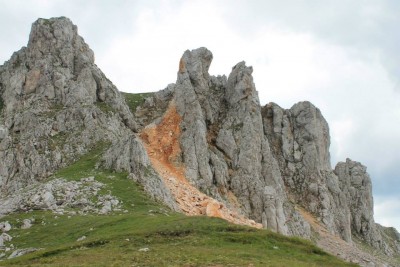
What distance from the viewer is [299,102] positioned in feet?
395

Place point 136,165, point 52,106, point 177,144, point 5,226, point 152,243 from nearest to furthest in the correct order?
point 152,243 → point 5,226 → point 136,165 → point 52,106 → point 177,144

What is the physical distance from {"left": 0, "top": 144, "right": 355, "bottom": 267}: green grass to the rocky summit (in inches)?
278

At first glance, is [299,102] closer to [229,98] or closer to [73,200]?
[229,98]

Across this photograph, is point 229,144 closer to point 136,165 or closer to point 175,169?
point 175,169

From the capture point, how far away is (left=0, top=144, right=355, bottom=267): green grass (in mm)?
31562

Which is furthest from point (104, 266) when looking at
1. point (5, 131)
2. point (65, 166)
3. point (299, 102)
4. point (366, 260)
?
point (299, 102)

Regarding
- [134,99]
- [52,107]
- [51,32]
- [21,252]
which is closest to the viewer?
[21,252]

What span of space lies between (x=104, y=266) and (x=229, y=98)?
79.4 m

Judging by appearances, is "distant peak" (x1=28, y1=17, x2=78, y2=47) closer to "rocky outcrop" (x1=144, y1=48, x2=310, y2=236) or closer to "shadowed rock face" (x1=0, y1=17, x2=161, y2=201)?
"shadowed rock face" (x1=0, y1=17, x2=161, y2=201)

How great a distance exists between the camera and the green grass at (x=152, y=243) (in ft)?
104

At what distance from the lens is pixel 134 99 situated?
11381 cm

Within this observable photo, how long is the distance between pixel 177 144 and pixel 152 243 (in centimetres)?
5384

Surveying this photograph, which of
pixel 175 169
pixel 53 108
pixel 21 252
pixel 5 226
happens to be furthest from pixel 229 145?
pixel 21 252

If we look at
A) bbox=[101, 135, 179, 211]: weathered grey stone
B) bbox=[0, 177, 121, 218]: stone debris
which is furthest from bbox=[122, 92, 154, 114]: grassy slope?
bbox=[0, 177, 121, 218]: stone debris
